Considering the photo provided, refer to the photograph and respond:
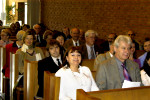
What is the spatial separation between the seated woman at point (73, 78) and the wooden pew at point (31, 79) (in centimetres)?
111

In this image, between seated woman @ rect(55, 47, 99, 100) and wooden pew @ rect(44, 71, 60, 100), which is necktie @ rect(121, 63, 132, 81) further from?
wooden pew @ rect(44, 71, 60, 100)

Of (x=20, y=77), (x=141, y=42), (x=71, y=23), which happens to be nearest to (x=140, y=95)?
(x=20, y=77)

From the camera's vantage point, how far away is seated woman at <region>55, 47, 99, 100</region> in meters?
3.72

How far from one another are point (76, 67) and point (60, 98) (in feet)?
1.51

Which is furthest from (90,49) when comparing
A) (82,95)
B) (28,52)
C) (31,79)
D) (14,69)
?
(82,95)

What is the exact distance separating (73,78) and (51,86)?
1.23 ft

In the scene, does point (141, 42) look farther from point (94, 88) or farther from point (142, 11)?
point (94, 88)

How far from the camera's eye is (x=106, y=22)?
1055cm

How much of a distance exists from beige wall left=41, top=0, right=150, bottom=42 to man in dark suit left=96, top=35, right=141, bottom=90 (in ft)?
15.8

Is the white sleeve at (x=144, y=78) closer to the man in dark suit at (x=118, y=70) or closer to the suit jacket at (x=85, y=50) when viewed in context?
the man in dark suit at (x=118, y=70)

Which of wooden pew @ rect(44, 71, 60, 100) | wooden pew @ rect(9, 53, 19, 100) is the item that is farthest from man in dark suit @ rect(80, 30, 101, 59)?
wooden pew @ rect(44, 71, 60, 100)

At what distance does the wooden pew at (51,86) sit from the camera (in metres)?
3.82

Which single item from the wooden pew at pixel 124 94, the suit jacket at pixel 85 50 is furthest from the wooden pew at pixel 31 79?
the wooden pew at pixel 124 94

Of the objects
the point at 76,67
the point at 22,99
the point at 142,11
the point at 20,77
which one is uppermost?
the point at 142,11
